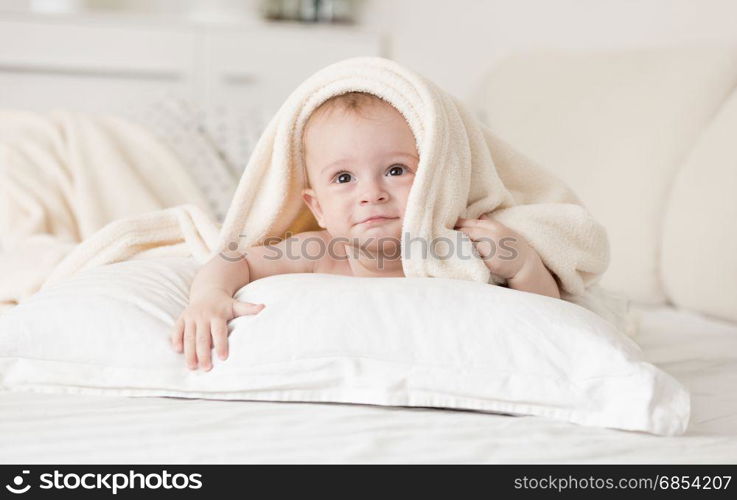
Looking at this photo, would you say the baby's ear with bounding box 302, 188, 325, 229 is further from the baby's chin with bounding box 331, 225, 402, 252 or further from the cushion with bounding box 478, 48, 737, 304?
the cushion with bounding box 478, 48, 737, 304

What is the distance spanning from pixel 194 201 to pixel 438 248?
834mm

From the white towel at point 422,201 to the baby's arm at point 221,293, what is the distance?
0.16 ft

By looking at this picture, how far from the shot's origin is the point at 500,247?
3.72ft

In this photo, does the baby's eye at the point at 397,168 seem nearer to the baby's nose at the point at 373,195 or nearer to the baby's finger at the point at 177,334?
the baby's nose at the point at 373,195

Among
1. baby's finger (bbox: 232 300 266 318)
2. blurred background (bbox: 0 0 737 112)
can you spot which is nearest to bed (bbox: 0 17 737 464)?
baby's finger (bbox: 232 300 266 318)

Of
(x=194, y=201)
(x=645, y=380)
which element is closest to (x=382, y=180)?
(x=645, y=380)

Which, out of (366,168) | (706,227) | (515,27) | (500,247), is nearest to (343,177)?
(366,168)

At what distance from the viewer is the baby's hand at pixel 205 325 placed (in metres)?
0.98

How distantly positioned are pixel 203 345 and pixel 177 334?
0.05 metres

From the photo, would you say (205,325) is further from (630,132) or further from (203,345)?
(630,132)

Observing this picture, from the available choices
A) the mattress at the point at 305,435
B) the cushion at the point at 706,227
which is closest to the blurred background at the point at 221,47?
the cushion at the point at 706,227

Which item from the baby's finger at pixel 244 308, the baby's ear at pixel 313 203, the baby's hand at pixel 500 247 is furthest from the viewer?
the baby's ear at pixel 313 203

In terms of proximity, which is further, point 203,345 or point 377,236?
point 377,236

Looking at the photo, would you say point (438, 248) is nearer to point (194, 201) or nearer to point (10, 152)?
point (194, 201)
